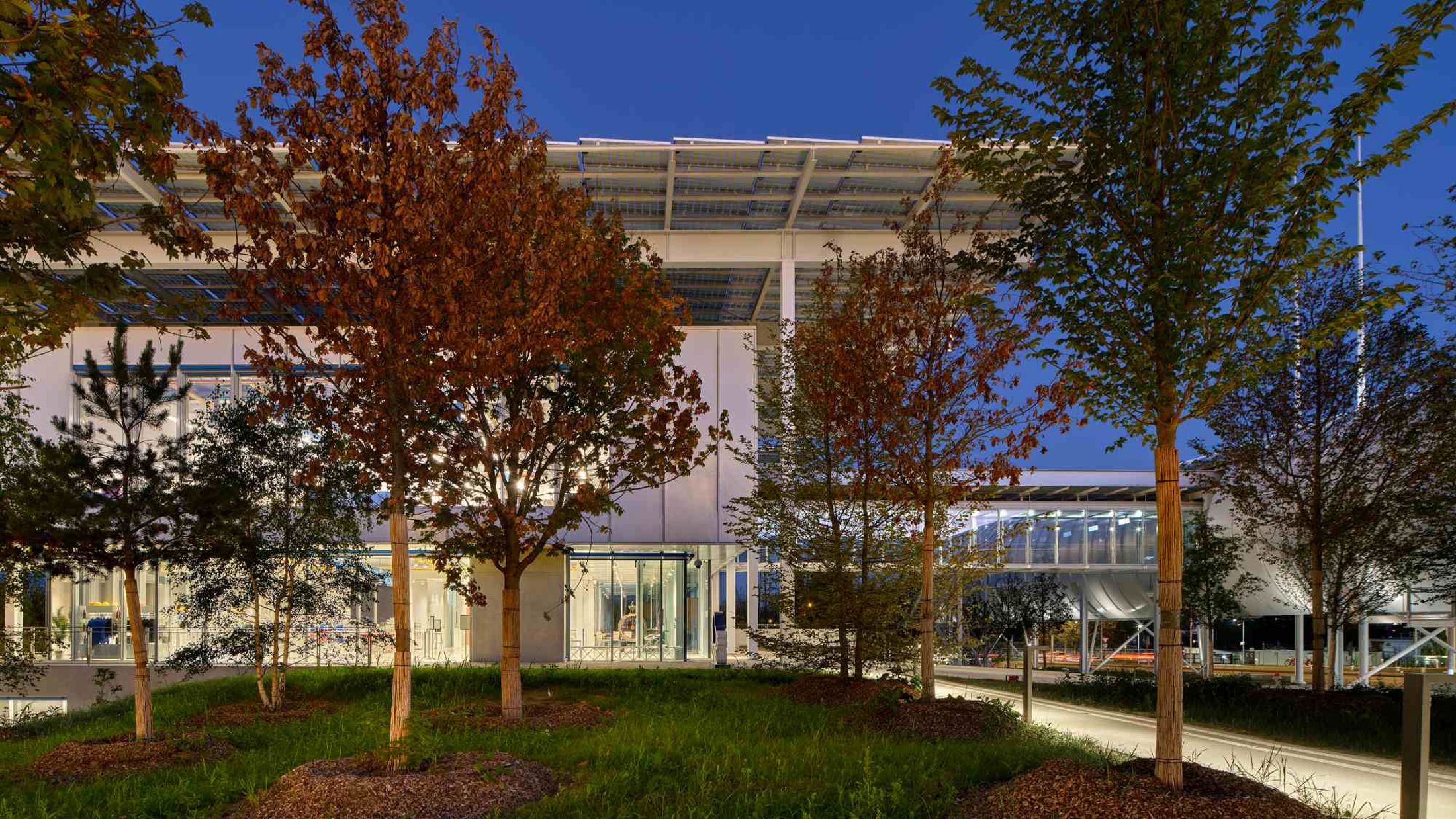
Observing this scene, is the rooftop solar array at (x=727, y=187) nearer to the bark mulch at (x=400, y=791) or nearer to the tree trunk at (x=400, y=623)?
the tree trunk at (x=400, y=623)

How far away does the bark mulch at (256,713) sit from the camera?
15.1 m

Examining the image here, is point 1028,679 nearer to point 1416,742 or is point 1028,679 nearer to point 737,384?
point 1416,742

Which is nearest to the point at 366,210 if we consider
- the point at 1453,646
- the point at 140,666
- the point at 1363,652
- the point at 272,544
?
the point at 140,666

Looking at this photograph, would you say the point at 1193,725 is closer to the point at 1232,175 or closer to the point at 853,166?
the point at 1232,175

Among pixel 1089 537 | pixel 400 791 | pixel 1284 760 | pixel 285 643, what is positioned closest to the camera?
pixel 400 791

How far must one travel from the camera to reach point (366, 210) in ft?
28.7

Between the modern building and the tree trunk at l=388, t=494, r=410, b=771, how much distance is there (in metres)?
15.9

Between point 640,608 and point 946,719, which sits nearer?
point 946,719

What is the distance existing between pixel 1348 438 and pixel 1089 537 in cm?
2152

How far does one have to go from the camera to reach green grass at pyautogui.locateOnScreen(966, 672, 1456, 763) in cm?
1368

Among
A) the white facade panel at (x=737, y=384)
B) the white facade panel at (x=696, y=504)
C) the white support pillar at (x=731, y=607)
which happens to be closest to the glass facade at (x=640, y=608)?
the white support pillar at (x=731, y=607)

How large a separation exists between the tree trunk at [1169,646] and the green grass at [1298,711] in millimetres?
7607

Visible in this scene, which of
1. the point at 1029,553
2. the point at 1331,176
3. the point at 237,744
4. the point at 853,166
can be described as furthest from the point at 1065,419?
the point at 1029,553

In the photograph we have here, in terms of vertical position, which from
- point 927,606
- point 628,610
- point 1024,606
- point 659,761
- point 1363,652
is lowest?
point 1024,606
